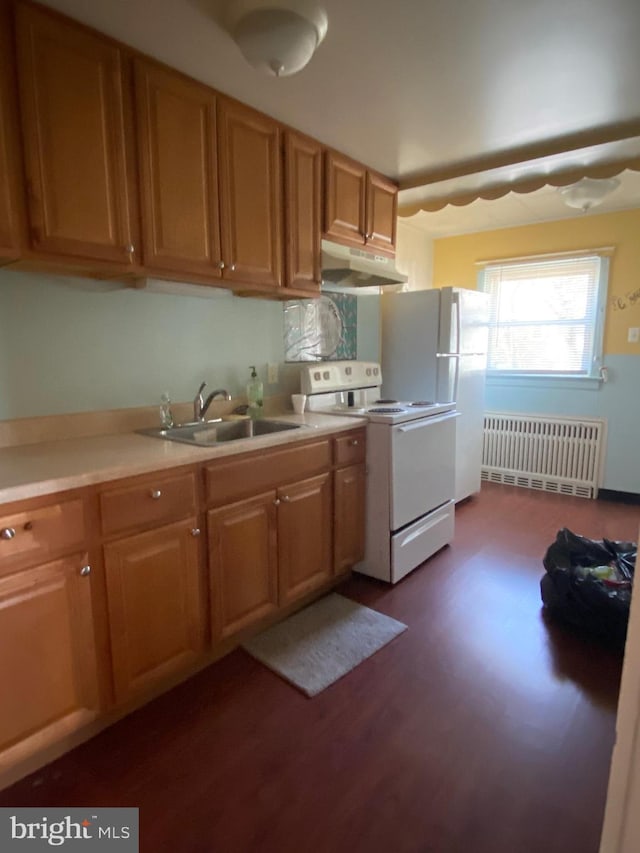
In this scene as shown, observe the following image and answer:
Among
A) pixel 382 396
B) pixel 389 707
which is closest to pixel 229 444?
pixel 389 707

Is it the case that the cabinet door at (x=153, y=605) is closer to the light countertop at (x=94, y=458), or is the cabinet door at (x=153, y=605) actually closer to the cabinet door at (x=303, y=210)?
the light countertop at (x=94, y=458)

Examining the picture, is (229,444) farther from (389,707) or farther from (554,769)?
(554,769)

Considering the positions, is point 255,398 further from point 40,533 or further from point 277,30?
point 277,30

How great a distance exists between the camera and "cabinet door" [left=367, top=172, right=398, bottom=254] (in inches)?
109

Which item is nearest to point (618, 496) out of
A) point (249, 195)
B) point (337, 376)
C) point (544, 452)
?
point (544, 452)

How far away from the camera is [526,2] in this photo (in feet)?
4.64

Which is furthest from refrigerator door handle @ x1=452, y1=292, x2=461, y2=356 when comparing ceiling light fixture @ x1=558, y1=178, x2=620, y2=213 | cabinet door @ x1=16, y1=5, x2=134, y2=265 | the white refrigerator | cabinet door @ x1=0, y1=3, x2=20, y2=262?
cabinet door @ x1=0, y1=3, x2=20, y2=262

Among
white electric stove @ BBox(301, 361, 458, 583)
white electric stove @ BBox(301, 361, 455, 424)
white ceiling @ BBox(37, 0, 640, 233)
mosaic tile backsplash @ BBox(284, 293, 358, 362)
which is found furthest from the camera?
mosaic tile backsplash @ BBox(284, 293, 358, 362)

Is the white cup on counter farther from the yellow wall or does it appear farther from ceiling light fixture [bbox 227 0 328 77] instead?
the yellow wall

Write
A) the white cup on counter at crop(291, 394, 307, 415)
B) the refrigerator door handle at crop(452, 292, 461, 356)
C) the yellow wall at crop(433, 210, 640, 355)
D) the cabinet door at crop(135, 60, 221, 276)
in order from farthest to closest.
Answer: the yellow wall at crop(433, 210, 640, 355), the refrigerator door handle at crop(452, 292, 461, 356), the white cup on counter at crop(291, 394, 307, 415), the cabinet door at crop(135, 60, 221, 276)

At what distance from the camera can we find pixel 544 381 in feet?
13.6

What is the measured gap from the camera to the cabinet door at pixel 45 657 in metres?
1.28

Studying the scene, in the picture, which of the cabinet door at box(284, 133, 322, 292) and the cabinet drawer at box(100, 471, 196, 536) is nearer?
the cabinet drawer at box(100, 471, 196, 536)

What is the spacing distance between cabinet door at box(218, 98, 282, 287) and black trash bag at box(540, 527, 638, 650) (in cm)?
194
